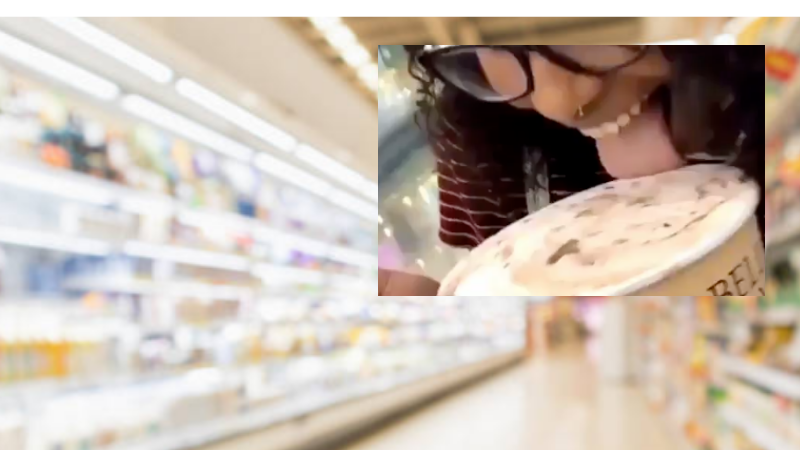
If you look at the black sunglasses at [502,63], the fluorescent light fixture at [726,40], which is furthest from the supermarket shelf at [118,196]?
the fluorescent light fixture at [726,40]

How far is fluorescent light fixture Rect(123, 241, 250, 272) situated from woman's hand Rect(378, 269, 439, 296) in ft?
6.15

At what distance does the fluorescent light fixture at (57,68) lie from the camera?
2.31 metres

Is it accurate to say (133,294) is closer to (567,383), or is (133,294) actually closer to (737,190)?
(737,190)

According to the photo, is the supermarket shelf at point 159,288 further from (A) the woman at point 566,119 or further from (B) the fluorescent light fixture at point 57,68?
(A) the woman at point 566,119

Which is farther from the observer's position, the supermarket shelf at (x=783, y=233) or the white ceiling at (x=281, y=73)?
the white ceiling at (x=281, y=73)

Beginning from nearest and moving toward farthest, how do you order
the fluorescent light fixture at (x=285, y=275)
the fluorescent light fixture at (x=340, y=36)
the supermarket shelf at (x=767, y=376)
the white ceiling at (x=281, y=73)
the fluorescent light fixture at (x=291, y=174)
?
the supermarket shelf at (x=767, y=376), the white ceiling at (x=281, y=73), the fluorescent light fixture at (x=291, y=174), the fluorescent light fixture at (x=285, y=275), the fluorescent light fixture at (x=340, y=36)

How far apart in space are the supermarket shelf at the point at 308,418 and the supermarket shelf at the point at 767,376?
2.18 metres

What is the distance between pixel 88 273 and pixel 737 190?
7.64 feet

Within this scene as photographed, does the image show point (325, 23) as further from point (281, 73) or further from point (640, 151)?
point (640, 151)

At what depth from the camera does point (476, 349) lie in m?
8.85

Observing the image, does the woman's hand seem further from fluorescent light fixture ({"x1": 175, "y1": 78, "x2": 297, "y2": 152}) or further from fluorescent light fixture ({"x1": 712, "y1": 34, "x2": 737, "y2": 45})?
fluorescent light fixture ({"x1": 175, "y1": 78, "x2": 297, "y2": 152})

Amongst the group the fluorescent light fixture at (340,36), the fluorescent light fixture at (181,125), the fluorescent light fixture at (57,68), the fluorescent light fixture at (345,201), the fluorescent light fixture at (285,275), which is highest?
the fluorescent light fixture at (340,36)

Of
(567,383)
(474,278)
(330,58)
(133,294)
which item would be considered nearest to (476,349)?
(567,383)

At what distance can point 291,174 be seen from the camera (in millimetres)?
3855
